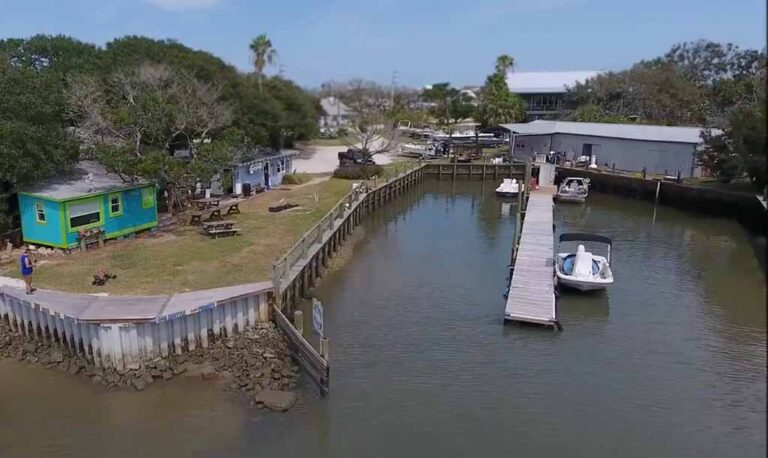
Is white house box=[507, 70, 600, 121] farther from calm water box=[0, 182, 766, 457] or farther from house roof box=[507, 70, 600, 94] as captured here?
calm water box=[0, 182, 766, 457]

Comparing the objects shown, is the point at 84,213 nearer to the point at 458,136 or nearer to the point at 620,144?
the point at 620,144

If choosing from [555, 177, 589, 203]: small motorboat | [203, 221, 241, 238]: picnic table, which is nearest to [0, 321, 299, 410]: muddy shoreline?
[203, 221, 241, 238]: picnic table

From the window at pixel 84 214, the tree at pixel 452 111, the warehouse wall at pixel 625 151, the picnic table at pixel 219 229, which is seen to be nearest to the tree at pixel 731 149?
the warehouse wall at pixel 625 151

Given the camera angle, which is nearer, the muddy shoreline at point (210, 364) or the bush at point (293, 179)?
the muddy shoreline at point (210, 364)

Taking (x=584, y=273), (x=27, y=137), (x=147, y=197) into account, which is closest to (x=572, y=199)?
(x=584, y=273)

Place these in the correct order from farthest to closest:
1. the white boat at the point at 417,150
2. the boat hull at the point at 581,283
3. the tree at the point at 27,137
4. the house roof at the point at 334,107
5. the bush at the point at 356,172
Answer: the house roof at the point at 334,107 < the white boat at the point at 417,150 < the bush at the point at 356,172 < the boat hull at the point at 581,283 < the tree at the point at 27,137

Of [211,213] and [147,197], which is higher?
[147,197]

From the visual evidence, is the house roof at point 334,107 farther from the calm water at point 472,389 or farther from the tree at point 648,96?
the calm water at point 472,389

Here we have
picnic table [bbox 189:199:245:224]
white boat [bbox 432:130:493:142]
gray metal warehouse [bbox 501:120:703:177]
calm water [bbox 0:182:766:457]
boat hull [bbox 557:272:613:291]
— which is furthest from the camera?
white boat [bbox 432:130:493:142]
